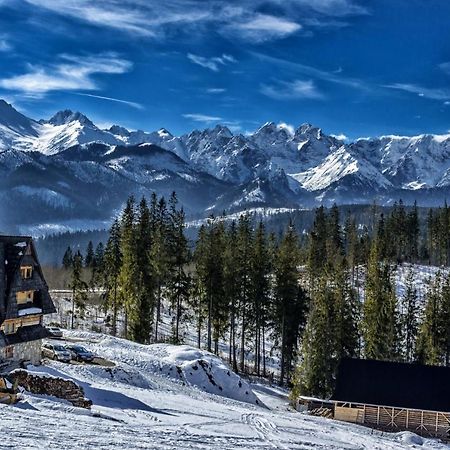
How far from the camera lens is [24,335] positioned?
33.8 meters

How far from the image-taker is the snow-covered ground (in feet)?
64.6

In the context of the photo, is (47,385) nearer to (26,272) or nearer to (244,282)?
(26,272)

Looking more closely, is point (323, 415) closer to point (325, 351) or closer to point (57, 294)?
point (325, 351)

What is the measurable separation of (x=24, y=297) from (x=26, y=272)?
56.6 inches

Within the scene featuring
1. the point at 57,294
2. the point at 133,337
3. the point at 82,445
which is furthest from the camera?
the point at 57,294

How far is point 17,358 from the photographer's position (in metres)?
33.2

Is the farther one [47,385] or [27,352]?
[27,352]

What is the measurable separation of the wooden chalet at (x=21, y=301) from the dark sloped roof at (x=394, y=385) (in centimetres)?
1999

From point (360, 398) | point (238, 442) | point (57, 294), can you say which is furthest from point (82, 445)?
point (57, 294)

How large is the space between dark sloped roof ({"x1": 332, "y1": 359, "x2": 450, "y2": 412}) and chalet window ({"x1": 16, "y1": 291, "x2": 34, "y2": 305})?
20779 millimetres

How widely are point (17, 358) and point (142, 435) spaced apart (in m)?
15.0

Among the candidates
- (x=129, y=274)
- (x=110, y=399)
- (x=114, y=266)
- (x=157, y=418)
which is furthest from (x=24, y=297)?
(x=114, y=266)

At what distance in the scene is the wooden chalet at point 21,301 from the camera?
1302 inches

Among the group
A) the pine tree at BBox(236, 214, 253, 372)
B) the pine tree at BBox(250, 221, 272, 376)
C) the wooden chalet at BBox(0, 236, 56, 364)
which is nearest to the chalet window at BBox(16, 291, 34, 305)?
the wooden chalet at BBox(0, 236, 56, 364)
